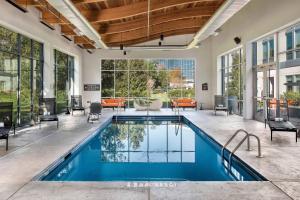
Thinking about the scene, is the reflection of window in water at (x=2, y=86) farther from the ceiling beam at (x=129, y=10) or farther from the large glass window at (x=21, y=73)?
the ceiling beam at (x=129, y=10)

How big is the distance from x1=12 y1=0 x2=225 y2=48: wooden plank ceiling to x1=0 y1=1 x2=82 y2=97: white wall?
1.19 feet

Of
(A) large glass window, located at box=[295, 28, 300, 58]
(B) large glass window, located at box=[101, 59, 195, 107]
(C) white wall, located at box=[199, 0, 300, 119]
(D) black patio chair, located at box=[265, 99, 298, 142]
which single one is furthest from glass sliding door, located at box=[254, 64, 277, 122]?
(B) large glass window, located at box=[101, 59, 195, 107]

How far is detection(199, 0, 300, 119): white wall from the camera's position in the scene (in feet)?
26.0

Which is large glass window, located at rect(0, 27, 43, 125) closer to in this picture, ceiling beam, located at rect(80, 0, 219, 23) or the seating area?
the seating area

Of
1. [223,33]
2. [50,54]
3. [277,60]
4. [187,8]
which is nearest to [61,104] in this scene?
[50,54]

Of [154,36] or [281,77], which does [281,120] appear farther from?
[154,36]

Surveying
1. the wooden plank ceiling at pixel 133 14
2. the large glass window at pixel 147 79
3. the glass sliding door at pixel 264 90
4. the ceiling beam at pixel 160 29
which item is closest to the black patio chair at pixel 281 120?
the glass sliding door at pixel 264 90

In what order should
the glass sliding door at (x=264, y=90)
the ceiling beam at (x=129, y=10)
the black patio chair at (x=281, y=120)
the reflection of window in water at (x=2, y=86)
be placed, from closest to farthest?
the black patio chair at (x=281, y=120)
the reflection of window in water at (x=2, y=86)
the ceiling beam at (x=129, y=10)
the glass sliding door at (x=264, y=90)

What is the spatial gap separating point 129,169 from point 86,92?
39.4ft

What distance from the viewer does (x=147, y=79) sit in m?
16.9

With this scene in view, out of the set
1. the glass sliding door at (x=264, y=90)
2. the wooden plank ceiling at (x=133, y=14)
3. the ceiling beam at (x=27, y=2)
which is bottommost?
the glass sliding door at (x=264, y=90)

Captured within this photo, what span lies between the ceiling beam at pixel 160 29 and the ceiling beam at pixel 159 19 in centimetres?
127

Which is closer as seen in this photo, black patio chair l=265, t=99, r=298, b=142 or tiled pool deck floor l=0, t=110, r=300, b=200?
tiled pool deck floor l=0, t=110, r=300, b=200

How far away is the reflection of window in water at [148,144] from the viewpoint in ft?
19.3
